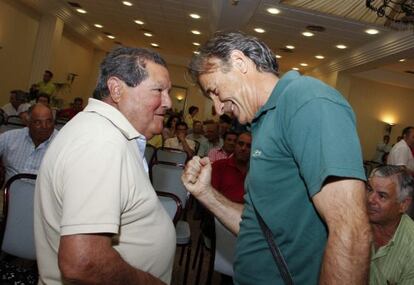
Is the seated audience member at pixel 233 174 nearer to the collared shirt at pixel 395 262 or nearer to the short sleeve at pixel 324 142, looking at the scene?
the collared shirt at pixel 395 262

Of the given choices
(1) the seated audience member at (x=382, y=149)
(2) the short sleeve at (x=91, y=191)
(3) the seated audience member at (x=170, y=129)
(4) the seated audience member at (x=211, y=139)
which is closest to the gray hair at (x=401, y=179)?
(2) the short sleeve at (x=91, y=191)

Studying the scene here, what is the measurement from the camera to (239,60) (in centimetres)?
112

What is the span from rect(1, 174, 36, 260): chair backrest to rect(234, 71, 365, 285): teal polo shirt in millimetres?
1277

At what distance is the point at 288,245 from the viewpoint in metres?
1.01

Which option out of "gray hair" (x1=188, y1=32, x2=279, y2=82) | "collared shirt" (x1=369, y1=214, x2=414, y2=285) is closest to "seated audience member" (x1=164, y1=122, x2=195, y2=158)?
"collared shirt" (x1=369, y1=214, x2=414, y2=285)

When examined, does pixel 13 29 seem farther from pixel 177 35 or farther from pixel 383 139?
pixel 383 139

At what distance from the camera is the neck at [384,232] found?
6.04 feet

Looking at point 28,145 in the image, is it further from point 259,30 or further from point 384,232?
point 259,30

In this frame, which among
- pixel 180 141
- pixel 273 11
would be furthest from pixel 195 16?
pixel 180 141

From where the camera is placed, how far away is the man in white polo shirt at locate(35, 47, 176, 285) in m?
0.99

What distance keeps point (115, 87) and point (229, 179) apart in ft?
7.35

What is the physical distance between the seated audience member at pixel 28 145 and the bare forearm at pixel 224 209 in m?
2.04

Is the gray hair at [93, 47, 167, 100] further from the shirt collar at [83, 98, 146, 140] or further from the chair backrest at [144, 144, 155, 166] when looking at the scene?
the chair backrest at [144, 144, 155, 166]

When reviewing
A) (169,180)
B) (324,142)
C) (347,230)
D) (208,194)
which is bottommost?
(169,180)
